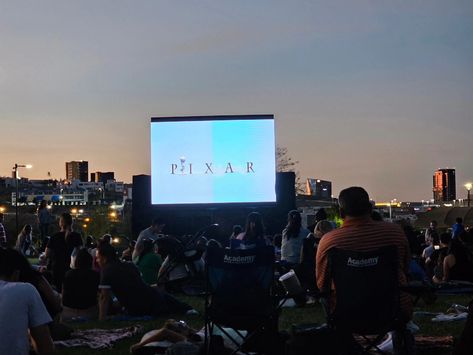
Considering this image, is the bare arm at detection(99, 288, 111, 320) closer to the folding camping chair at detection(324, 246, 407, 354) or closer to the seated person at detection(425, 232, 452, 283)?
the folding camping chair at detection(324, 246, 407, 354)

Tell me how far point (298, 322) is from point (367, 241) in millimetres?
3162

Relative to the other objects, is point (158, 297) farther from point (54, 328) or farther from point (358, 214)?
point (358, 214)

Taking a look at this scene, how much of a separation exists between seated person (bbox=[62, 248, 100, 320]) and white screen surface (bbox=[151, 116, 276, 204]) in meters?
Result: 8.29

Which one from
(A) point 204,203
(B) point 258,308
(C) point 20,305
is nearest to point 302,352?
(B) point 258,308

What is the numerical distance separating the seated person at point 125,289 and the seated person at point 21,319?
386 centimetres

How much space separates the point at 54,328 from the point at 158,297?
1.71 m

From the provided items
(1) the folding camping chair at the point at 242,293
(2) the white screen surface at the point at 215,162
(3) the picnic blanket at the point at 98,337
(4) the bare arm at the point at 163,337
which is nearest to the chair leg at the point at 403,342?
(1) the folding camping chair at the point at 242,293

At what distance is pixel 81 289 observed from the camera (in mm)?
7414

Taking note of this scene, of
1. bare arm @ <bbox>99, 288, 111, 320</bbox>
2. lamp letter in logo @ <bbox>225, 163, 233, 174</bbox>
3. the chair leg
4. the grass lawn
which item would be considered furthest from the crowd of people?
lamp letter in logo @ <bbox>225, 163, 233, 174</bbox>

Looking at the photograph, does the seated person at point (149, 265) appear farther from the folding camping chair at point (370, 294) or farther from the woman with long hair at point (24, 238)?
the woman with long hair at point (24, 238)

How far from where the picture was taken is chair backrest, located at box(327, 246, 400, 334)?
379cm

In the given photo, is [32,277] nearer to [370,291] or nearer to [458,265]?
[370,291]

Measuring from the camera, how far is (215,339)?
4.62 metres

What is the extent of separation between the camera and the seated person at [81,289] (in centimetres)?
731
